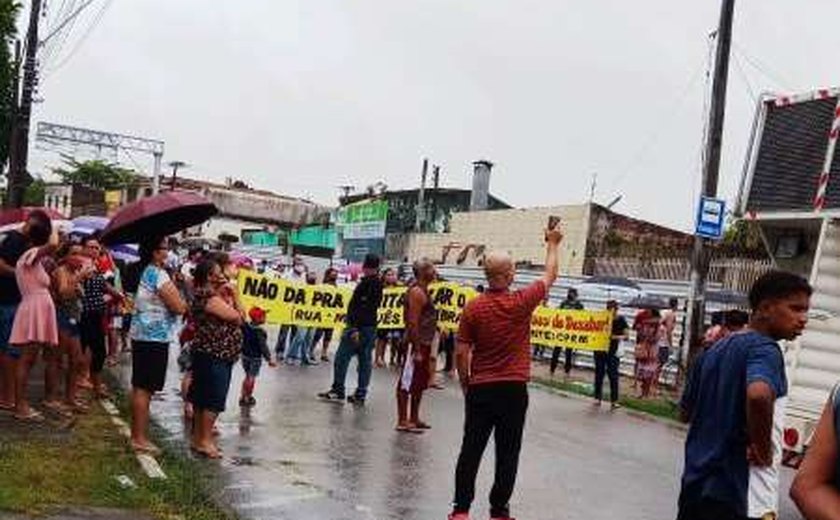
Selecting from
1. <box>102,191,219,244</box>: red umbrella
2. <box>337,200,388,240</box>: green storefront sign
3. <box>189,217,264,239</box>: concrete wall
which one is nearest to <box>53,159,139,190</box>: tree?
<box>189,217,264,239</box>: concrete wall

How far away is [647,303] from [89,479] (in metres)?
16.3

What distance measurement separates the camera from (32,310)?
32.7 feet

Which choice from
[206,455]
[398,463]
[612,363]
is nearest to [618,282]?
[612,363]

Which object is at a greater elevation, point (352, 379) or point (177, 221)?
point (177, 221)

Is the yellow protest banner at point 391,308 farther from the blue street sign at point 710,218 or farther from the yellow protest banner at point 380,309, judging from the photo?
the blue street sign at point 710,218

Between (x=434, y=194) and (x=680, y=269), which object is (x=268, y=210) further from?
(x=680, y=269)

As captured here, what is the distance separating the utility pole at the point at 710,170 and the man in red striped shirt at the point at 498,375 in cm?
1075

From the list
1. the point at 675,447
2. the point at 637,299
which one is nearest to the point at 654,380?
the point at 637,299

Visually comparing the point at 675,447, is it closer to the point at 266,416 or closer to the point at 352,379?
the point at 266,416

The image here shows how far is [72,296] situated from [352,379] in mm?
6912

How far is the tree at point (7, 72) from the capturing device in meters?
24.3

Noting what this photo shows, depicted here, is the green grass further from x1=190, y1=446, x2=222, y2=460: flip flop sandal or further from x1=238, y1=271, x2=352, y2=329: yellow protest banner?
x1=190, y1=446, x2=222, y2=460: flip flop sandal

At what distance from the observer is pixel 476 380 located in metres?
7.37

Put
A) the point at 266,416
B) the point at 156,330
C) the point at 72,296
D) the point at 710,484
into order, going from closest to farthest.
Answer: the point at 710,484 < the point at 156,330 < the point at 72,296 < the point at 266,416
